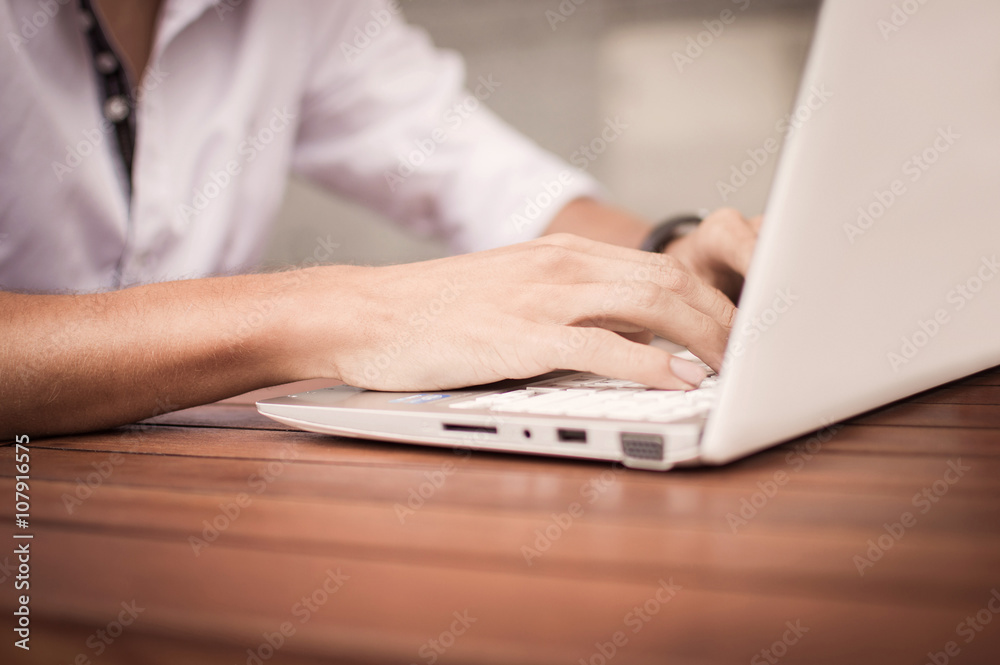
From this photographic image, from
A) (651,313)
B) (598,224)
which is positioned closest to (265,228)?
(598,224)

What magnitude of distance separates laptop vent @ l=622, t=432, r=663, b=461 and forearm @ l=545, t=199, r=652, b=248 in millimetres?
750

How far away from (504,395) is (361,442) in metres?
0.09

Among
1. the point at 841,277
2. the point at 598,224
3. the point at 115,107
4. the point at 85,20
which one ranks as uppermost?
the point at 85,20

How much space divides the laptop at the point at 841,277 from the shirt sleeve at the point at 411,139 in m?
0.81

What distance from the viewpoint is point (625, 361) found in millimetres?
384

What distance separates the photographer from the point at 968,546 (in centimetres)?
22

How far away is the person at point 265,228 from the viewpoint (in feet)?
1.47

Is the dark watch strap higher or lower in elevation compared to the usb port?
lower

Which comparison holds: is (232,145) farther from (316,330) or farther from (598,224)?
(316,330)

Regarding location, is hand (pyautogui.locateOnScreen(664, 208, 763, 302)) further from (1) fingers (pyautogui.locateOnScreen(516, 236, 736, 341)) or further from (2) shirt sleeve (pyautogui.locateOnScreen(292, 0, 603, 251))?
(2) shirt sleeve (pyautogui.locateOnScreen(292, 0, 603, 251))

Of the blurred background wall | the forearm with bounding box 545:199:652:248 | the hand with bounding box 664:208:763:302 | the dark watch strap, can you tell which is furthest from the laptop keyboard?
the blurred background wall

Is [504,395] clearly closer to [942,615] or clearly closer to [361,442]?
[361,442]

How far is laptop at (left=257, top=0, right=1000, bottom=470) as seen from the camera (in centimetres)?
27

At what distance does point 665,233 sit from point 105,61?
0.76 m
